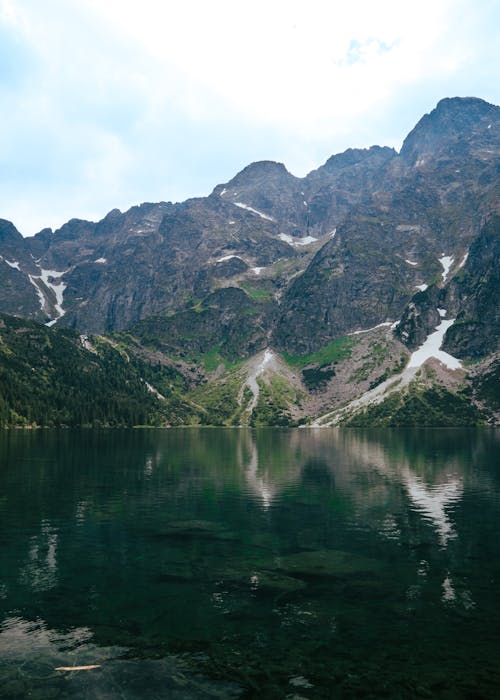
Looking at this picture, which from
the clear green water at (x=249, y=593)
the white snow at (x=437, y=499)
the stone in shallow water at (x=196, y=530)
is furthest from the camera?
the white snow at (x=437, y=499)

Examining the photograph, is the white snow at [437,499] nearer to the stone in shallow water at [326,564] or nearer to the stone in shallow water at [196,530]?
the stone in shallow water at [326,564]

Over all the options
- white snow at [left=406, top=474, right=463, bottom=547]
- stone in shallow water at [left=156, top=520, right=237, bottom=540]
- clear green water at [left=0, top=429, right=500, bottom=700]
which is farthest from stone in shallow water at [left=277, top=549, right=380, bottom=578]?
white snow at [left=406, top=474, right=463, bottom=547]

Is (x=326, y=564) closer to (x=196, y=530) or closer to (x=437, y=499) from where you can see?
(x=196, y=530)

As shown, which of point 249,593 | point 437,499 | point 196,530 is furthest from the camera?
point 437,499

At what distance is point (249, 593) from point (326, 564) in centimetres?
1062

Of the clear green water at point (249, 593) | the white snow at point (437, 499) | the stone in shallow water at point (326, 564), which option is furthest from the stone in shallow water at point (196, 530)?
the white snow at point (437, 499)

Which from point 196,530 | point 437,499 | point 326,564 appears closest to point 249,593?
point 326,564

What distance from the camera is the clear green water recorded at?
88.0 feet

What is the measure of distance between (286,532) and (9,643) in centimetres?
3542

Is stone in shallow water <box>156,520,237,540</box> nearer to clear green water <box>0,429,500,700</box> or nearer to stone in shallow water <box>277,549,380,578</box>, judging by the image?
clear green water <box>0,429,500,700</box>

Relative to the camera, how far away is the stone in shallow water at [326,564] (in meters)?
44.6

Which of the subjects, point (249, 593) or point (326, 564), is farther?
point (326, 564)

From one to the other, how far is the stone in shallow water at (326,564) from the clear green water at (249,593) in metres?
0.26

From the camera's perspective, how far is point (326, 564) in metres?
47.0
